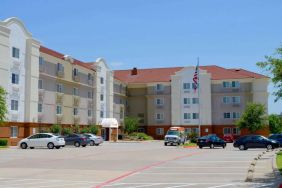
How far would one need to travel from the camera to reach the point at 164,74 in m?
88.2

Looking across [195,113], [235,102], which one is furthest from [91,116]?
[235,102]

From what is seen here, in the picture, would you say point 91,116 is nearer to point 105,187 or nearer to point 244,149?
point 244,149

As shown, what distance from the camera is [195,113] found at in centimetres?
8244

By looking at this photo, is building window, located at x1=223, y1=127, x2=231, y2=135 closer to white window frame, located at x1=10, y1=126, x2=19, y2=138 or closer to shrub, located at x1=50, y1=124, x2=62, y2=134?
shrub, located at x1=50, y1=124, x2=62, y2=134

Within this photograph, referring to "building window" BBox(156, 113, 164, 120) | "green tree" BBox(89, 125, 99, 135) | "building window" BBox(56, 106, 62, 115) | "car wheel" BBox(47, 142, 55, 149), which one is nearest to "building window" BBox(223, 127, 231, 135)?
"building window" BBox(156, 113, 164, 120)

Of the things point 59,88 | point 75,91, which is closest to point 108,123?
point 75,91

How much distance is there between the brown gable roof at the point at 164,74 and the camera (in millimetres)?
81000

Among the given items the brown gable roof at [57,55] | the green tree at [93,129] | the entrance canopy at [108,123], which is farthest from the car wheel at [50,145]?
the entrance canopy at [108,123]

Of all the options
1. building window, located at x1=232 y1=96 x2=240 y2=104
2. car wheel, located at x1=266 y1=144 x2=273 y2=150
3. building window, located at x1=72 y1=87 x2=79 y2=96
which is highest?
building window, located at x1=72 y1=87 x2=79 y2=96

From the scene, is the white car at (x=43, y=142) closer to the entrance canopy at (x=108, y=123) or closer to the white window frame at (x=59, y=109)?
the white window frame at (x=59, y=109)

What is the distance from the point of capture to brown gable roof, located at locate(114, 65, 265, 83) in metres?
81.0

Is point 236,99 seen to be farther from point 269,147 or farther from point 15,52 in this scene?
point 15,52

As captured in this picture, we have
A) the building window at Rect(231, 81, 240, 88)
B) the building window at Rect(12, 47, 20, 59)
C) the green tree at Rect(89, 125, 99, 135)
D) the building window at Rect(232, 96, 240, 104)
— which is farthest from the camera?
the building window at Rect(232, 96, 240, 104)

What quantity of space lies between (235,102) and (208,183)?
66.8 m
